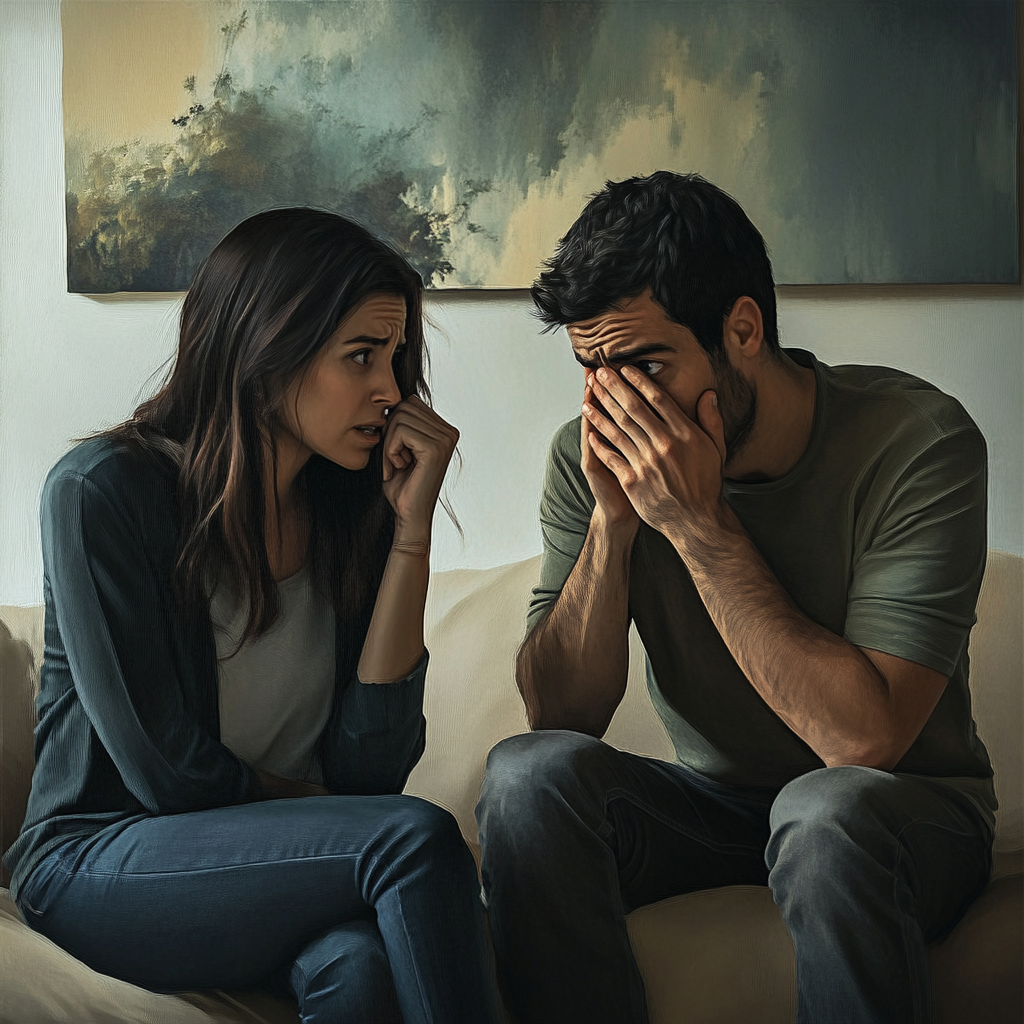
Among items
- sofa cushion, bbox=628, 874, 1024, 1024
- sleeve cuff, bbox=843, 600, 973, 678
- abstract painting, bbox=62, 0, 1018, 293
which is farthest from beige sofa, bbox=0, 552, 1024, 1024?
abstract painting, bbox=62, 0, 1018, 293

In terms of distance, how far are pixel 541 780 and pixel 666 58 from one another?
968 millimetres

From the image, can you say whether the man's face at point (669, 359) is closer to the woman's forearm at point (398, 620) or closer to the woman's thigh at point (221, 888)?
the woman's forearm at point (398, 620)

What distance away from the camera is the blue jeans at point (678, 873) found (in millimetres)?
1068

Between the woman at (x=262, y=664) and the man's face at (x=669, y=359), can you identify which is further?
the man's face at (x=669, y=359)

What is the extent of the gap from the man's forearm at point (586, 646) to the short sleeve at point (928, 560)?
281 millimetres

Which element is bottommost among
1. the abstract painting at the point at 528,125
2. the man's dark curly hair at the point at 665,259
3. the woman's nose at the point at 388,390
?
the woman's nose at the point at 388,390

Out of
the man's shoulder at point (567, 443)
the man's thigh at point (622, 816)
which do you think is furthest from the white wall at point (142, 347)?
the man's thigh at point (622, 816)

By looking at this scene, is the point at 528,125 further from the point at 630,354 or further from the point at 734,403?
the point at 734,403

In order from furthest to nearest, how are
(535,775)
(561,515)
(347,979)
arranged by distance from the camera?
(561,515), (535,775), (347,979)

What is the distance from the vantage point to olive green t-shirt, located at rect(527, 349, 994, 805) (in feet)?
4.00

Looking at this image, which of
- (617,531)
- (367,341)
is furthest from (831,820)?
(367,341)

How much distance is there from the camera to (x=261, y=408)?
1256 mm

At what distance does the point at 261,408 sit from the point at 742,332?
0.60 metres

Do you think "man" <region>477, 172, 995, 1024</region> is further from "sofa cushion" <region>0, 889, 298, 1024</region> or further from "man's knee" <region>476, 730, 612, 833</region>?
"sofa cushion" <region>0, 889, 298, 1024</region>
